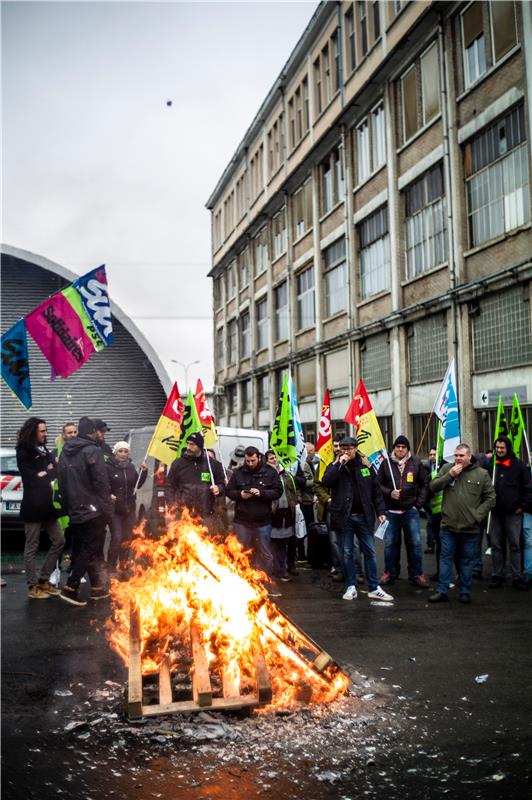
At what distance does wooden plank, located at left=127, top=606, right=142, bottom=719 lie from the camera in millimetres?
5234

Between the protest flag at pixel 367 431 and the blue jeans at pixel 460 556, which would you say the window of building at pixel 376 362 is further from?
the blue jeans at pixel 460 556

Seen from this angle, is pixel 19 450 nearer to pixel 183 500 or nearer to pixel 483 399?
pixel 183 500

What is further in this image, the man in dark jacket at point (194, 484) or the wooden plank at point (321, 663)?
the man in dark jacket at point (194, 484)

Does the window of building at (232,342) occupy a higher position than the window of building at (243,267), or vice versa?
the window of building at (243,267)

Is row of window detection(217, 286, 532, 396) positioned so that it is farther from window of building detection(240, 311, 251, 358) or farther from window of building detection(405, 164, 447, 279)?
window of building detection(240, 311, 251, 358)

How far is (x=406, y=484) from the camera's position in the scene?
11.2 meters

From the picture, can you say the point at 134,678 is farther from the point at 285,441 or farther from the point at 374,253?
the point at 374,253

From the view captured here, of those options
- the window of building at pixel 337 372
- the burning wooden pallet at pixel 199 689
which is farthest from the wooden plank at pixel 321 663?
the window of building at pixel 337 372

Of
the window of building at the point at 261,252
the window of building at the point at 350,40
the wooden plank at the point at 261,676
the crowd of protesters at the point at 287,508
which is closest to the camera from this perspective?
the wooden plank at the point at 261,676

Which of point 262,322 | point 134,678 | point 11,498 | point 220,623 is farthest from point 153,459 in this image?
point 262,322

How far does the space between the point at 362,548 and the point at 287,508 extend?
1915mm

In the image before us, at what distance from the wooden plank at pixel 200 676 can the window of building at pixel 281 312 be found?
32291 mm

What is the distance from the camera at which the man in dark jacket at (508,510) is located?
10.7 m

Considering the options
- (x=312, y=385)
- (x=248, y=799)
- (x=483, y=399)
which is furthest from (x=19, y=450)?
(x=312, y=385)
